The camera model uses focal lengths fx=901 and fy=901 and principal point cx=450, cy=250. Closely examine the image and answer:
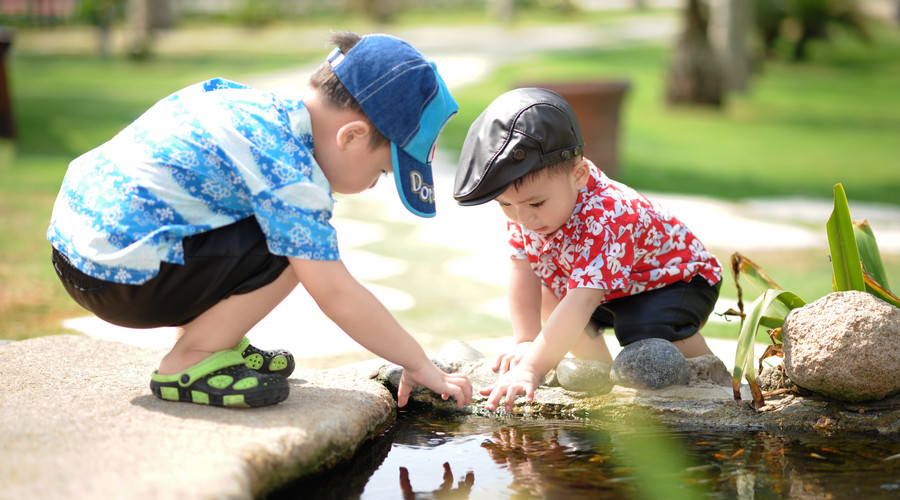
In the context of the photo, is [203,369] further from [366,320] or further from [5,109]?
[5,109]

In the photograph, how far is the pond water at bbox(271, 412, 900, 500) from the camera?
1.88 metres

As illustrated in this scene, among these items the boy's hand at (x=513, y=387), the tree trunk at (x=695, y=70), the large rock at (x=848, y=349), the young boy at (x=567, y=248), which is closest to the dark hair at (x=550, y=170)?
the young boy at (x=567, y=248)

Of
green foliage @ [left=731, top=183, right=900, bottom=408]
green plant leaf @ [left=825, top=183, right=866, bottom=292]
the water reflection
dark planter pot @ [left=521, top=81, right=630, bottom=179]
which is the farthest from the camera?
dark planter pot @ [left=521, top=81, right=630, bottom=179]

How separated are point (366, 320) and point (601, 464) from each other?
2.04 ft

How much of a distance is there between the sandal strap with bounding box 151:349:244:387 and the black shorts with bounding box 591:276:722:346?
113cm

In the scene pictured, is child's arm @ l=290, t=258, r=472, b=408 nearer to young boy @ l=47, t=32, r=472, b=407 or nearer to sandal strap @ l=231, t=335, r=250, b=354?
young boy @ l=47, t=32, r=472, b=407

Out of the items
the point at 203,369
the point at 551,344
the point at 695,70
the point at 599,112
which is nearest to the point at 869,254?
the point at 551,344

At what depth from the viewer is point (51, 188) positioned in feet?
20.1

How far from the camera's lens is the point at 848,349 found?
7.04 ft

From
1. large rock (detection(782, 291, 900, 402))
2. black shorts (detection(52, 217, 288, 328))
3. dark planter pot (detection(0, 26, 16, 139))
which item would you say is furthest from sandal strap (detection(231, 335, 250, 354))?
dark planter pot (detection(0, 26, 16, 139))

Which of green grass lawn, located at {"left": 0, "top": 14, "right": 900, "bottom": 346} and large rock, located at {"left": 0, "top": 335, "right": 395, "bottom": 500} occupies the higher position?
green grass lawn, located at {"left": 0, "top": 14, "right": 900, "bottom": 346}

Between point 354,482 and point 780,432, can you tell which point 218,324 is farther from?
point 780,432

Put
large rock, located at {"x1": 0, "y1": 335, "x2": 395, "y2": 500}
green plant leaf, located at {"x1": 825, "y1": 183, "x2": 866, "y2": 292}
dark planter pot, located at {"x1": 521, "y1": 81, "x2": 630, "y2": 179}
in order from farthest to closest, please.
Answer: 1. dark planter pot, located at {"x1": 521, "y1": 81, "x2": 630, "y2": 179}
2. green plant leaf, located at {"x1": 825, "y1": 183, "x2": 866, "y2": 292}
3. large rock, located at {"x1": 0, "y1": 335, "x2": 395, "y2": 500}

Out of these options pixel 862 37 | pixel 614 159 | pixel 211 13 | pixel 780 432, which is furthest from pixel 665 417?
pixel 211 13
